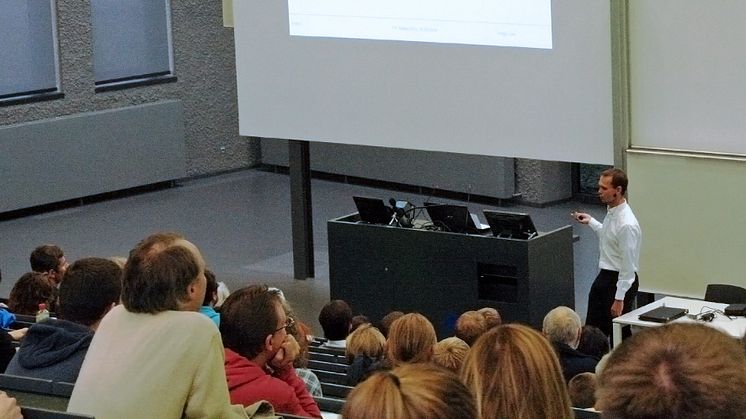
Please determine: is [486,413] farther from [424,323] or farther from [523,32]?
[523,32]

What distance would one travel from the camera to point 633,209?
7715 millimetres

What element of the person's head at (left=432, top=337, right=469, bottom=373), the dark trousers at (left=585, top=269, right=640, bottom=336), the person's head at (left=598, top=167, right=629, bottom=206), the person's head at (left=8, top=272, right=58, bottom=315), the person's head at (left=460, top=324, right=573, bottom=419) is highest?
the person's head at (left=460, top=324, right=573, bottom=419)

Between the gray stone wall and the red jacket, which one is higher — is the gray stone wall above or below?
above

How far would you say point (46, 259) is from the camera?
7.06 metres

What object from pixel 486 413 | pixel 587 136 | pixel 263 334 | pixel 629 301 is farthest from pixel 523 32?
pixel 486 413

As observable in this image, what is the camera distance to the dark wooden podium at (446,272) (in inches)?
310

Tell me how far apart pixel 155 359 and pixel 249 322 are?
452 millimetres

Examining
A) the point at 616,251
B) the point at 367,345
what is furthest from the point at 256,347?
the point at 616,251

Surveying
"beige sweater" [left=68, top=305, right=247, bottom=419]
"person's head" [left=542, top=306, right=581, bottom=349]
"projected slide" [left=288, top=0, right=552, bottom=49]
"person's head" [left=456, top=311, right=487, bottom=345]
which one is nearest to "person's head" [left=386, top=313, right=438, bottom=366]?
"person's head" [left=456, top=311, right=487, bottom=345]

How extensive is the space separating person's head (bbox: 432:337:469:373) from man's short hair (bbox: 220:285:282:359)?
1054 mm

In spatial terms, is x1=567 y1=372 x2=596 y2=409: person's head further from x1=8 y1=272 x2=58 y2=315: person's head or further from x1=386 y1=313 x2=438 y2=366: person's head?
x1=8 y1=272 x2=58 y2=315: person's head

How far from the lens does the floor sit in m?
10.1

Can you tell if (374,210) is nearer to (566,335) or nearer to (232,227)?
(566,335)

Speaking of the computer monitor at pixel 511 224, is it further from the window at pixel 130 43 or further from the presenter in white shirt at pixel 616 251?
the window at pixel 130 43
